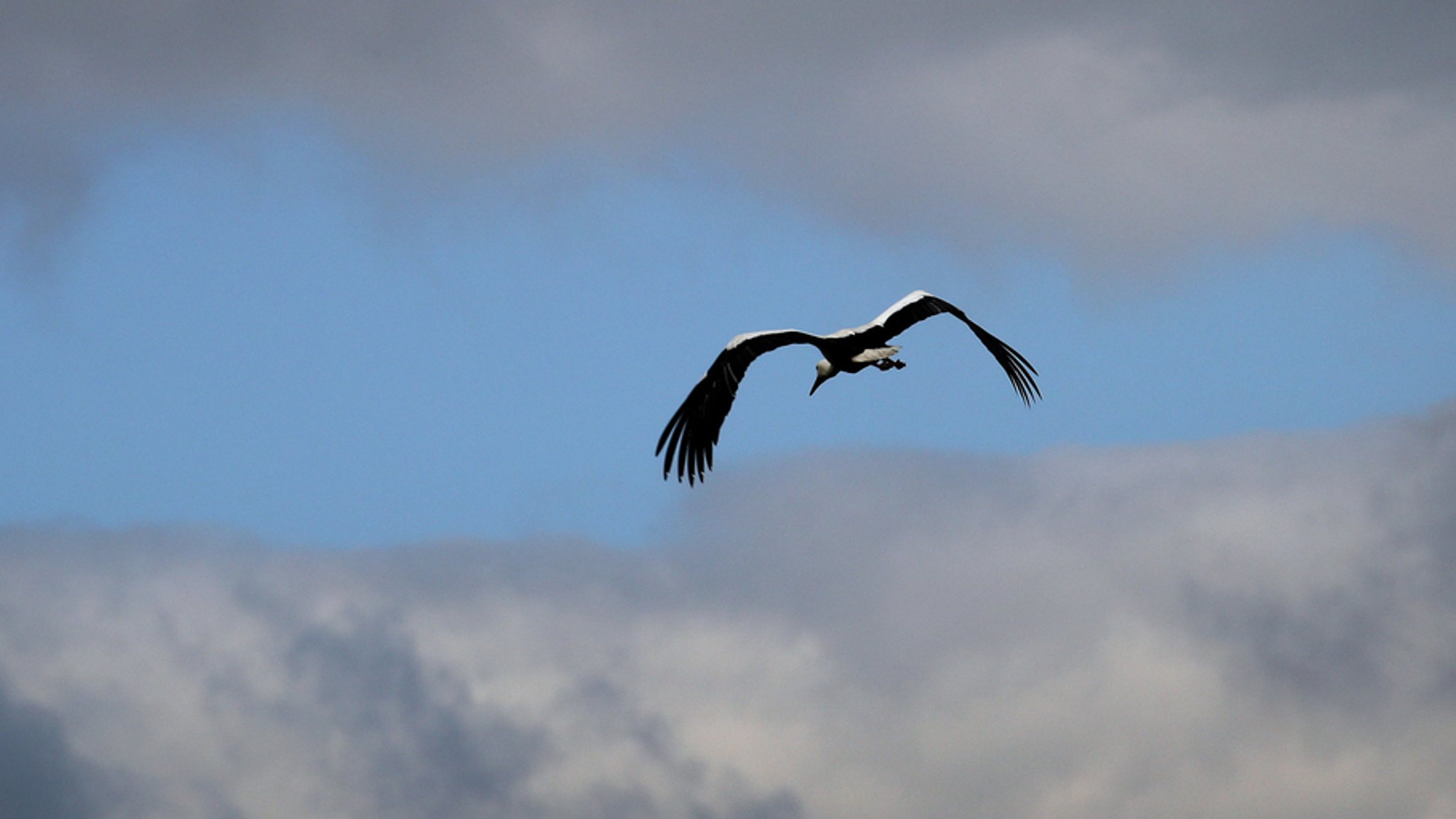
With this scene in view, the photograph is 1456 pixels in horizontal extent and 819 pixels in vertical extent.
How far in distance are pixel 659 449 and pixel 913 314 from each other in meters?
5.96

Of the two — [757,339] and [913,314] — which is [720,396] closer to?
[757,339]

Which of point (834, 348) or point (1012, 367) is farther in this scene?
point (1012, 367)

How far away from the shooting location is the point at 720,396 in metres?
36.4

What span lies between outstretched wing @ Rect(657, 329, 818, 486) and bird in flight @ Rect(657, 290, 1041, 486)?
0.04ft

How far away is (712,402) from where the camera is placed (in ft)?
120

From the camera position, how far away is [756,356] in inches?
1406

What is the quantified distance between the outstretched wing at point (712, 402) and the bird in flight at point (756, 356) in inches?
0.5

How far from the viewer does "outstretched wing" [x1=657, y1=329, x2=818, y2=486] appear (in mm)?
35500

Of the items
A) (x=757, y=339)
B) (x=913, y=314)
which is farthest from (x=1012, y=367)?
(x=757, y=339)

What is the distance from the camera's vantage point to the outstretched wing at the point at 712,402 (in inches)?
1398

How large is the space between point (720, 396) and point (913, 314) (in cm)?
458

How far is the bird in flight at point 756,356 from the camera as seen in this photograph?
35.6 meters

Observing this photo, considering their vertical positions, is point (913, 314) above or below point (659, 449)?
above

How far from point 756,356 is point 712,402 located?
1.47 meters
